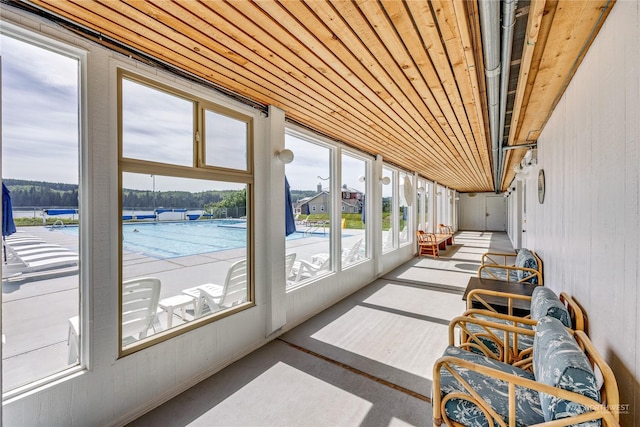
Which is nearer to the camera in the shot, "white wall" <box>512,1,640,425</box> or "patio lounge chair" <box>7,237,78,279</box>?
"white wall" <box>512,1,640,425</box>

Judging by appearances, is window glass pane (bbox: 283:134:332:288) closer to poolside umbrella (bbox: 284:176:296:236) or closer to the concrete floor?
poolside umbrella (bbox: 284:176:296:236)

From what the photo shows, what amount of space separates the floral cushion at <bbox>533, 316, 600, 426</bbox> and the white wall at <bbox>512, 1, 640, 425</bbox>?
0.19 metres

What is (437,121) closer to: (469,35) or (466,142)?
(466,142)

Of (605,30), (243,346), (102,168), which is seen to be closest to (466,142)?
(605,30)

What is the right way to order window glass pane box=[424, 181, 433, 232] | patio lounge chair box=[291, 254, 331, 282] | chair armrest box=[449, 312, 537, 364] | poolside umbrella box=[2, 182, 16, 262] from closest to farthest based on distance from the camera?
poolside umbrella box=[2, 182, 16, 262] < chair armrest box=[449, 312, 537, 364] < patio lounge chair box=[291, 254, 331, 282] < window glass pane box=[424, 181, 433, 232]

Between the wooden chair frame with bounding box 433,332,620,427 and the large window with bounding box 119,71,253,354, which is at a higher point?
the large window with bounding box 119,71,253,354

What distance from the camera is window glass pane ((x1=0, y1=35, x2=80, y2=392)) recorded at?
A: 5.07 ft

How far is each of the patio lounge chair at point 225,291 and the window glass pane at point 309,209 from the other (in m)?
A: 0.70

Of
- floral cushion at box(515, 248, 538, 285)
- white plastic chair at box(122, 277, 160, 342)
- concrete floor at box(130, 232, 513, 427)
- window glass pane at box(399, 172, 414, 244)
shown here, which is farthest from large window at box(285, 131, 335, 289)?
window glass pane at box(399, 172, 414, 244)

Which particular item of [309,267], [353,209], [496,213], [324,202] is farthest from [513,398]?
[496,213]

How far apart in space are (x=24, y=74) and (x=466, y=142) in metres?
4.63

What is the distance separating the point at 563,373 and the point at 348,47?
1913 millimetres

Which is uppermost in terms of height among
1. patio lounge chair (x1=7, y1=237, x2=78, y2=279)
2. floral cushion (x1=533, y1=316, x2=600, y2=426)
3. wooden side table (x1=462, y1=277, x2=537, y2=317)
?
patio lounge chair (x1=7, y1=237, x2=78, y2=279)

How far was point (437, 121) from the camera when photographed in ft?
10.5
